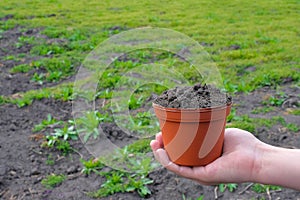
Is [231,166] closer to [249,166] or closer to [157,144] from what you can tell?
[249,166]

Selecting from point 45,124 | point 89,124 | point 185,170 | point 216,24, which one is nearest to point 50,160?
point 89,124

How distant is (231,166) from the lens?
1782 millimetres

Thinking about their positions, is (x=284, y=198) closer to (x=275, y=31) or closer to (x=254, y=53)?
(x=254, y=53)

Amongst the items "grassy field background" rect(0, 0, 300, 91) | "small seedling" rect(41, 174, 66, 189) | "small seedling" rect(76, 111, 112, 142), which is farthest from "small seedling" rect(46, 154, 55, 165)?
"grassy field background" rect(0, 0, 300, 91)

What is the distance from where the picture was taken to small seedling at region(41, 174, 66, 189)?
2929mm

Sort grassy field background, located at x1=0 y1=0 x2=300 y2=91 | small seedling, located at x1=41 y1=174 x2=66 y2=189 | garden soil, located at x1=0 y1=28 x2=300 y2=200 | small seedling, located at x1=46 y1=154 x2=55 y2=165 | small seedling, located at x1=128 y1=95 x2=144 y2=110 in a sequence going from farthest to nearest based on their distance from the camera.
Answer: grassy field background, located at x1=0 y1=0 x2=300 y2=91 < small seedling, located at x1=128 y1=95 x2=144 y2=110 < small seedling, located at x1=46 y1=154 x2=55 y2=165 < small seedling, located at x1=41 y1=174 x2=66 y2=189 < garden soil, located at x1=0 y1=28 x2=300 y2=200

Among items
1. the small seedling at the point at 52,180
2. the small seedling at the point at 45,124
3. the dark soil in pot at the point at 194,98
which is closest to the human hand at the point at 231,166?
the dark soil in pot at the point at 194,98

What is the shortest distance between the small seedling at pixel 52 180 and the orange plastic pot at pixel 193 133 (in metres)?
1.32

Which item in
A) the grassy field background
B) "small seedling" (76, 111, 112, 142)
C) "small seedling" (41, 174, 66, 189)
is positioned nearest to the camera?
"small seedling" (41, 174, 66, 189)

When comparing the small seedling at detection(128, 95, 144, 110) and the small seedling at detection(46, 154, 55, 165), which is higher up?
the small seedling at detection(128, 95, 144, 110)

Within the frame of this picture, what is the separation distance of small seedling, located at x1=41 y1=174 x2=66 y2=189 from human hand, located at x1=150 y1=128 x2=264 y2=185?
129 centimetres

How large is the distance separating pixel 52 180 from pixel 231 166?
158 cm

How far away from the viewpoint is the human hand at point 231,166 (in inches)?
70.2

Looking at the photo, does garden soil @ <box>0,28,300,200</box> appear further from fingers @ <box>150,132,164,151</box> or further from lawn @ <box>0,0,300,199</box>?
fingers @ <box>150,132,164,151</box>
